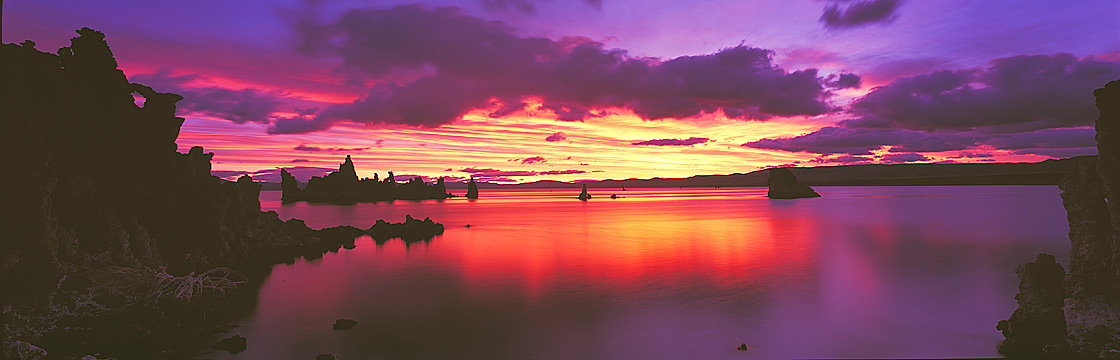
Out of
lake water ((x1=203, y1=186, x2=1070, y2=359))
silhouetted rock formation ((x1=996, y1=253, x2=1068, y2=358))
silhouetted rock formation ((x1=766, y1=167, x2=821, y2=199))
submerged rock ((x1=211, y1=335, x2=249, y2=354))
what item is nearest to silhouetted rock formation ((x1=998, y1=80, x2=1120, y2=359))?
silhouetted rock formation ((x1=996, y1=253, x2=1068, y2=358))

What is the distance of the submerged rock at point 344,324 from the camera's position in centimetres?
1570

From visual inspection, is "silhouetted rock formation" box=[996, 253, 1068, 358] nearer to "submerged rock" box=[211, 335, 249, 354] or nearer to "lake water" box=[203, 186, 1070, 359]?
"lake water" box=[203, 186, 1070, 359]

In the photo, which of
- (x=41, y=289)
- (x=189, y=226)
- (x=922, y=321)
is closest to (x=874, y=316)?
(x=922, y=321)

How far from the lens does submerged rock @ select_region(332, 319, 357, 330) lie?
51.5 feet

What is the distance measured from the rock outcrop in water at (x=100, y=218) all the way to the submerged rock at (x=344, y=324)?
330cm

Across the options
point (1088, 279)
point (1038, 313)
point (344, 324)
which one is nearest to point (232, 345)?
point (344, 324)

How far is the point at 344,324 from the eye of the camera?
15.9m

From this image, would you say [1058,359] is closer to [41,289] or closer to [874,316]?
[874,316]

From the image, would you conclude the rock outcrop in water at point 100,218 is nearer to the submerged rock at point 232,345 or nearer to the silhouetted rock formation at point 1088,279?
Result: the submerged rock at point 232,345

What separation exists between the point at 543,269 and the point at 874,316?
53.7ft

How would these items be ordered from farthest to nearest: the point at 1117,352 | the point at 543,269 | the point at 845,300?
1. the point at 543,269
2. the point at 845,300
3. the point at 1117,352

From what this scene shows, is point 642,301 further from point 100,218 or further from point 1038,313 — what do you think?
point 100,218

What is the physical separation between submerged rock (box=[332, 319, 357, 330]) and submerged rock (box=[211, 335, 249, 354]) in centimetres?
250

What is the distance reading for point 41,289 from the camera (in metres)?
14.0
